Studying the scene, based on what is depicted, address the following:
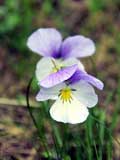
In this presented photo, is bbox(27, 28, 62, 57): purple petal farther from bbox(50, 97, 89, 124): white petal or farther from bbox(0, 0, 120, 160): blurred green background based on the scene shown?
bbox(0, 0, 120, 160): blurred green background

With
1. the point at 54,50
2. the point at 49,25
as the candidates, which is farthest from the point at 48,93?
the point at 49,25

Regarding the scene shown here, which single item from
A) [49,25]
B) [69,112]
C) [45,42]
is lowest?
[49,25]

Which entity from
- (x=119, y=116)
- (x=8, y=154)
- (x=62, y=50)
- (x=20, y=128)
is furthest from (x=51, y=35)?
(x=119, y=116)

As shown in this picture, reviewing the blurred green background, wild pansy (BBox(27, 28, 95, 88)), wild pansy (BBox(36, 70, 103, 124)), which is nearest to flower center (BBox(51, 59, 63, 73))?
wild pansy (BBox(27, 28, 95, 88))

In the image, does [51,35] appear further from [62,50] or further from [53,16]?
[53,16]

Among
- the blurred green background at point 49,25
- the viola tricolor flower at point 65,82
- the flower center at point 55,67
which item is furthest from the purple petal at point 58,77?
the blurred green background at point 49,25

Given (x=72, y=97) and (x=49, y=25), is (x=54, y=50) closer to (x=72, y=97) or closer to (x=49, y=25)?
(x=72, y=97)
